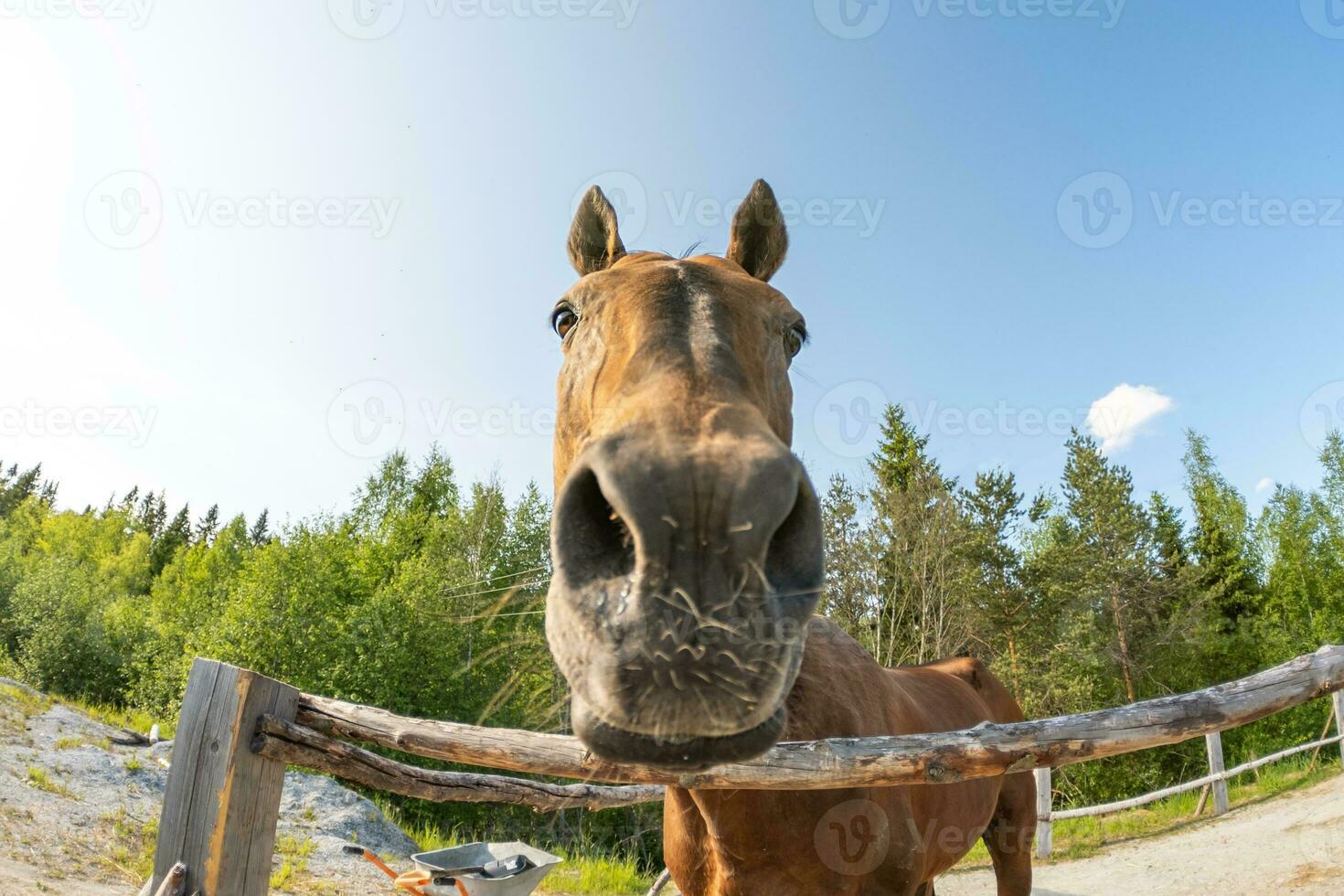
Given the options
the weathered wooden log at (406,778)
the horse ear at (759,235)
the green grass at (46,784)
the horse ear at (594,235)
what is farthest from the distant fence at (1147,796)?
the green grass at (46,784)

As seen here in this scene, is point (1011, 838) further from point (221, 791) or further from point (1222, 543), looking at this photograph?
point (1222, 543)

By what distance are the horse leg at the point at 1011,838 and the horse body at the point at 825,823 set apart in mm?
2043

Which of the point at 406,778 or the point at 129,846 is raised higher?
the point at 406,778

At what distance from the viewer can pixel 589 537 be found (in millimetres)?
1301

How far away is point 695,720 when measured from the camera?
1.19 meters

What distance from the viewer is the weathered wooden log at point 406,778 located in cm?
265

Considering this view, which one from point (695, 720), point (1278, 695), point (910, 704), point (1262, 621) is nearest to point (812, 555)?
point (695, 720)

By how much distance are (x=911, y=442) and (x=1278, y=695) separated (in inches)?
1166

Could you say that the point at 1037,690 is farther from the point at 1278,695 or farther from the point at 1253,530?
the point at 1278,695

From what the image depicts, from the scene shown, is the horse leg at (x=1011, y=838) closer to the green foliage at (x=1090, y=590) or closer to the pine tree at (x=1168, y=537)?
the green foliage at (x=1090, y=590)

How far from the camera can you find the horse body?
2555mm

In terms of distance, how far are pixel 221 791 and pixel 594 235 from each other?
2.75m

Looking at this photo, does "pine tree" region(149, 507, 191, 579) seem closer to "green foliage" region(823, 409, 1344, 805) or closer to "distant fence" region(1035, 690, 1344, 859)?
"green foliage" region(823, 409, 1344, 805)

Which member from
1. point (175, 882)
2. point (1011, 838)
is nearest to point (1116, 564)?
point (1011, 838)
